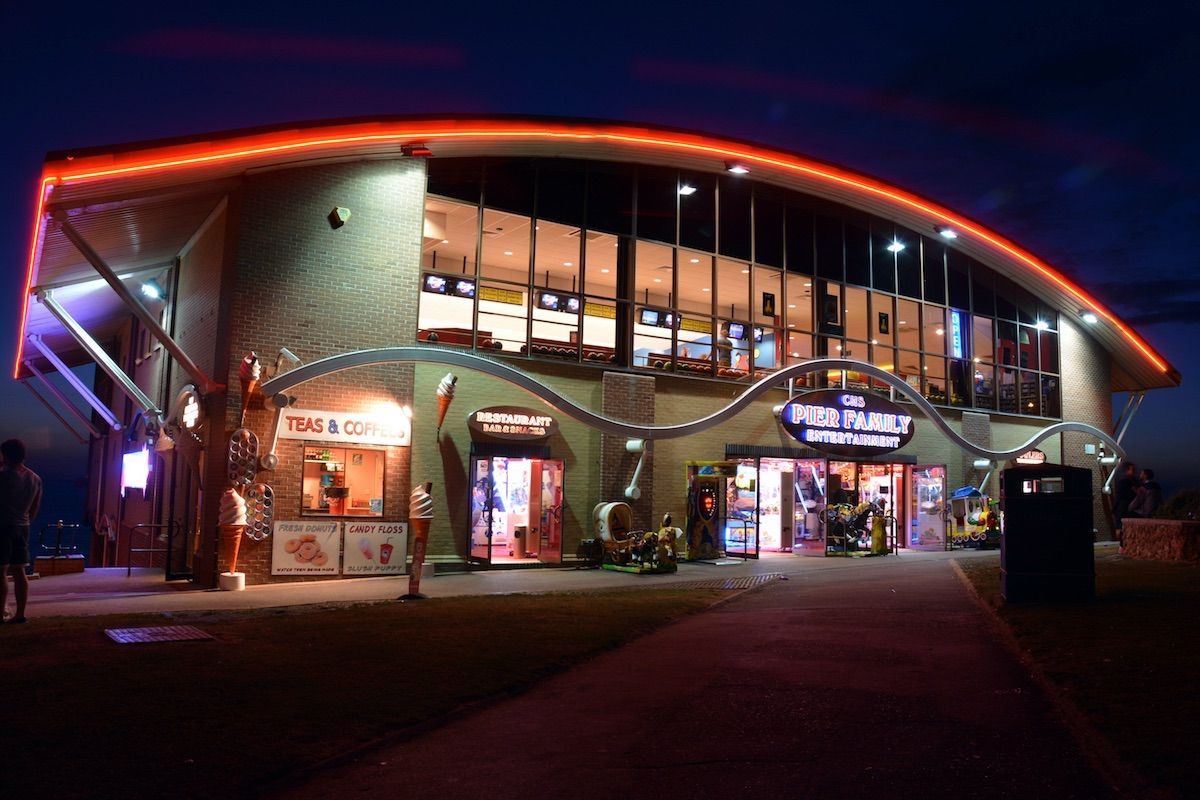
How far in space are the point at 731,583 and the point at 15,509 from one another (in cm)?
1088

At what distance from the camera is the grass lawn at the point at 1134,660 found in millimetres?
5512

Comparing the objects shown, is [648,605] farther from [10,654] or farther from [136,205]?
[136,205]

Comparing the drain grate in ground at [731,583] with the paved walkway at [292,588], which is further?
the drain grate in ground at [731,583]

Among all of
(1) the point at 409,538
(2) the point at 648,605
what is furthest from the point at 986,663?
(1) the point at 409,538

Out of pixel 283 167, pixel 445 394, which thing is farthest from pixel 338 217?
pixel 445 394

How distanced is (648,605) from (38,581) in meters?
10.6

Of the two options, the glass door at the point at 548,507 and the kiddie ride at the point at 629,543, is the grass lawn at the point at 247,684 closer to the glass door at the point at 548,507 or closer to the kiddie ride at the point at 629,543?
the kiddie ride at the point at 629,543

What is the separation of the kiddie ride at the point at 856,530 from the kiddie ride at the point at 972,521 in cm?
342

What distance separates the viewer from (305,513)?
15.9 meters

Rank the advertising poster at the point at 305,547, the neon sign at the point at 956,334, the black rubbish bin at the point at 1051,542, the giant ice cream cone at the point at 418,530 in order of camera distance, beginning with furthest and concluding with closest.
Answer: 1. the neon sign at the point at 956,334
2. the advertising poster at the point at 305,547
3. the giant ice cream cone at the point at 418,530
4. the black rubbish bin at the point at 1051,542

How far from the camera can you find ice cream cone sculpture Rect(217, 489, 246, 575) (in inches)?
573

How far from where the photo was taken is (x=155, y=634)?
9547mm

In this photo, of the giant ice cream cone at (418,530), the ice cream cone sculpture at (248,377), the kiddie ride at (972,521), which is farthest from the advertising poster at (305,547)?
the kiddie ride at (972,521)

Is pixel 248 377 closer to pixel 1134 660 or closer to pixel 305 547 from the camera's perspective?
pixel 305 547
